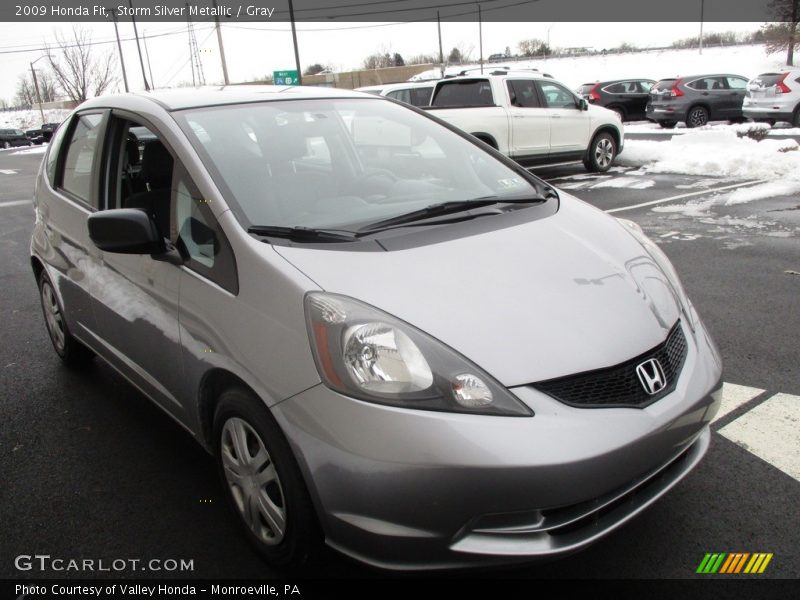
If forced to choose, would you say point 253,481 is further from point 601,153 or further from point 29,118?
point 29,118

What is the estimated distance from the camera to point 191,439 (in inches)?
132

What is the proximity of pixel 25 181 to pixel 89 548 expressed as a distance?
18151mm

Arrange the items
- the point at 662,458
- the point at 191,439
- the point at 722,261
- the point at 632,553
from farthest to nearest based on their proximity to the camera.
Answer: the point at 722,261 → the point at 191,439 → the point at 632,553 → the point at 662,458

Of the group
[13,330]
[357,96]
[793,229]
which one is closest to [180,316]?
[357,96]

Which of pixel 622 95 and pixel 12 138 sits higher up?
pixel 622 95

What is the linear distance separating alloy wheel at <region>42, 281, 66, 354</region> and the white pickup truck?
8.17 meters

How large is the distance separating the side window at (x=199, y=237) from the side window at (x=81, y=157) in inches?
40.2

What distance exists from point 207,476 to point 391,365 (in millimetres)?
1458

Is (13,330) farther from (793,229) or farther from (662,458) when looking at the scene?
(793,229)

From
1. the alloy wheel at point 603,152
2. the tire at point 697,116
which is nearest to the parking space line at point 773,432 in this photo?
the alloy wheel at point 603,152

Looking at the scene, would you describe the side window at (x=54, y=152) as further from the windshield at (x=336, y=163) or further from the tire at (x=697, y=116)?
the tire at (x=697, y=116)

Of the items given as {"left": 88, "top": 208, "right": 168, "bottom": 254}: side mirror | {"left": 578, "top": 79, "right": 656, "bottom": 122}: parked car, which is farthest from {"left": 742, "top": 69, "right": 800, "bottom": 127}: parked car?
{"left": 88, "top": 208, "right": 168, "bottom": 254}: side mirror

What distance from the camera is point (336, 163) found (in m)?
3.14

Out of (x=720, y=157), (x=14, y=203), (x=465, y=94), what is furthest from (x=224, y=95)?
(x=14, y=203)
